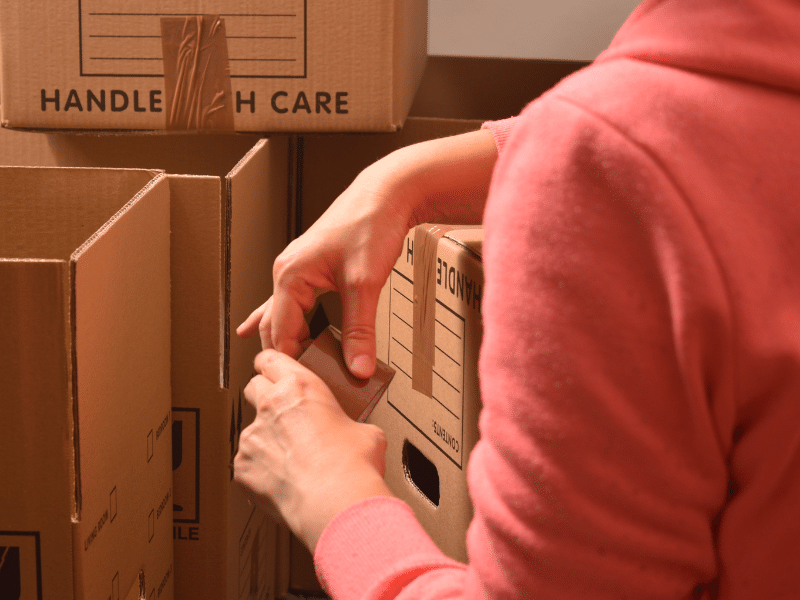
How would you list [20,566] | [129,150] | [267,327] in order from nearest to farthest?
[20,566] < [267,327] < [129,150]

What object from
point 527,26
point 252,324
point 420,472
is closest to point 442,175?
point 252,324

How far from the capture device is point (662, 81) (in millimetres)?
329

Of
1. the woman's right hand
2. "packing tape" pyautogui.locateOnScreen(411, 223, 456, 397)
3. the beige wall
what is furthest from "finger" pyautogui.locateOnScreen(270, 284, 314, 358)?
the beige wall

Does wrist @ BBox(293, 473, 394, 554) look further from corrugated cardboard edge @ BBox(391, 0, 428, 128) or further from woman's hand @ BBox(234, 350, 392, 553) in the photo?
corrugated cardboard edge @ BBox(391, 0, 428, 128)

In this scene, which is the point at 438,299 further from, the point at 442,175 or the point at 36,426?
the point at 36,426

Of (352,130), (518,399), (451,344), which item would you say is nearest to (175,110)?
(352,130)

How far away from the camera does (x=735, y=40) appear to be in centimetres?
32

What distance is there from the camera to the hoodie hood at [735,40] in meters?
0.32

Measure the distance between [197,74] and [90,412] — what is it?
446 mm

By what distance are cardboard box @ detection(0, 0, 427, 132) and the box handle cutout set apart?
354 millimetres

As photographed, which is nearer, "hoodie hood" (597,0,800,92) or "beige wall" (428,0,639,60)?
"hoodie hood" (597,0,800,92)

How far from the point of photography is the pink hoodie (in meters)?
0.31

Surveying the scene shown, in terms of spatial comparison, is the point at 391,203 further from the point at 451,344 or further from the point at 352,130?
the point at 352,130

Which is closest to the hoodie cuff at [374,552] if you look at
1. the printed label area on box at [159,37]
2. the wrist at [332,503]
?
the wrist at [332,503]
